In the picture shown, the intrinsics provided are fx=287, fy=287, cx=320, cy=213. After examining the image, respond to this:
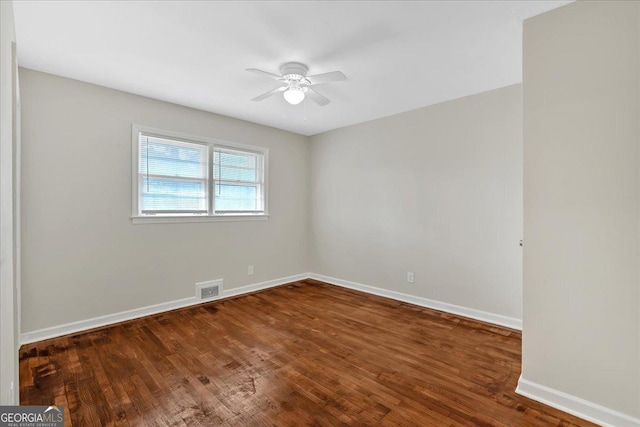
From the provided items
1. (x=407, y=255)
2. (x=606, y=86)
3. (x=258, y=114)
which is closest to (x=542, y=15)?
(x=606, y=86)

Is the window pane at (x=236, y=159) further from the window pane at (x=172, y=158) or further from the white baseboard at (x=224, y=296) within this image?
the white baseboard at (x=224, y=296)

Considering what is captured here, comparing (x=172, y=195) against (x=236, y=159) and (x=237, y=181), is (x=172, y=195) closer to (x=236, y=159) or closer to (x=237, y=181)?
(x=237, y=181)

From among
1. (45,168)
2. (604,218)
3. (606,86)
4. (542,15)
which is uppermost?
(542,15)

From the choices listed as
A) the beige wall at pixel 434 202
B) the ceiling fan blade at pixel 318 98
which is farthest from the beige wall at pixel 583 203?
the ceiling fan blade at pixel 318 98

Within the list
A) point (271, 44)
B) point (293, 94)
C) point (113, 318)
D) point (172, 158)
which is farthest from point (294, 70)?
point (113, 318)

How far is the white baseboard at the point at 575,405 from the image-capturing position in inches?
65.4

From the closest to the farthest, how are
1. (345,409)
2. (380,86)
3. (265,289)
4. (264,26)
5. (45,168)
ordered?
(345,409) < (264,26) < (45,168) < (380,86) < (265,289)

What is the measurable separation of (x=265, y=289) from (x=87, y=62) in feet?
11.3

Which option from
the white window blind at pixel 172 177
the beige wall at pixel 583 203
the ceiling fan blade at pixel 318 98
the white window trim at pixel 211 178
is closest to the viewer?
the beige wall at pixel 583 203

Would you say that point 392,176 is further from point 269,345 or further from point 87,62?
point 87,62

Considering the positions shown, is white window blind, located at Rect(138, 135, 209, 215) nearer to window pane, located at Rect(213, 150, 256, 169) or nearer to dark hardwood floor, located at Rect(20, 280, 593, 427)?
window pane, located at Rect(213, 150, 256, 169)

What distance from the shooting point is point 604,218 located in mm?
1721

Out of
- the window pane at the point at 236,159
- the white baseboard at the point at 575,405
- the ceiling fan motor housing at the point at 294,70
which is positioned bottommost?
the white baseboard at the point at 575,405

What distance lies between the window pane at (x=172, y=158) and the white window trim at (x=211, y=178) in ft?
0.25
